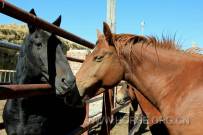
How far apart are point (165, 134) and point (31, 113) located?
1.62 m

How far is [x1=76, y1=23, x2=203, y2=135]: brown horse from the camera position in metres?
3.38

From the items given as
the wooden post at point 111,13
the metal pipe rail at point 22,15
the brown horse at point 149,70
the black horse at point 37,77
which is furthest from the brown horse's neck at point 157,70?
the wooden post at point 111,13

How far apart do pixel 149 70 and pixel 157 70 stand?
96 millimetres

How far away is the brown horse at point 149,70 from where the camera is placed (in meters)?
3.38

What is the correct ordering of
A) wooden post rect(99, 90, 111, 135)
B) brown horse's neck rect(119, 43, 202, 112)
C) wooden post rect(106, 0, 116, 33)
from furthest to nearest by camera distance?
wooden post rect(106, 0, 116, 33)
wooden post rect(99, 90, 111, 135)
brown horse's neck rect(119, 43, 202, 112)

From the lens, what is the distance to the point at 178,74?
11.5 feet

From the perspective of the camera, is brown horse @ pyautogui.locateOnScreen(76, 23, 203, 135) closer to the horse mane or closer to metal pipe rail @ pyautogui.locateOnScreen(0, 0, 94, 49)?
the horse mane

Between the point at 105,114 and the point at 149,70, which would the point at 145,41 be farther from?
the point at 105,114

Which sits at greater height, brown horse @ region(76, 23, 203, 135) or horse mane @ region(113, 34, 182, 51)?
horse mane @ region(113, 34, 182, 51)

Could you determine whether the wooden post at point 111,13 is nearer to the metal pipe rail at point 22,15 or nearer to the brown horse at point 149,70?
the brown horse at point 149,70

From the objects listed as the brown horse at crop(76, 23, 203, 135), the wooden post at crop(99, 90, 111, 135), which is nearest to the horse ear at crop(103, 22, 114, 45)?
the brown horse at crop(76, 23, 203, 135)

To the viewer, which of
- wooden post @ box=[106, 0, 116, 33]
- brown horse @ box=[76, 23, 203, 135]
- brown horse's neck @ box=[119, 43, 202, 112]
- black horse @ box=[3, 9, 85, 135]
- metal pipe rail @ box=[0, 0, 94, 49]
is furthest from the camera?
wooden post @ box=[106, 0, 116, 33]

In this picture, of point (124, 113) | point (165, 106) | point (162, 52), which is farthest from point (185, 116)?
point (124, 113)

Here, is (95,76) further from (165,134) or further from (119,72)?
(165,134)
